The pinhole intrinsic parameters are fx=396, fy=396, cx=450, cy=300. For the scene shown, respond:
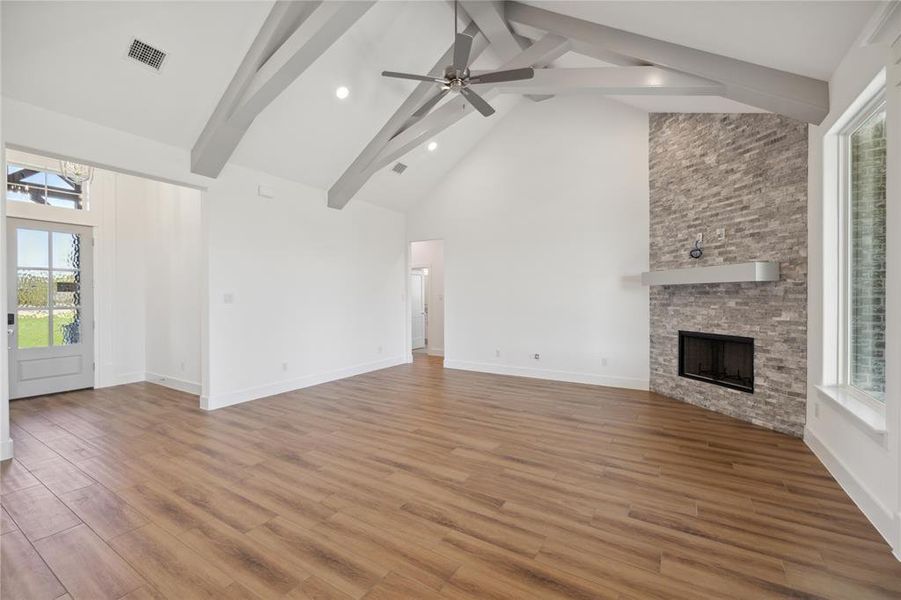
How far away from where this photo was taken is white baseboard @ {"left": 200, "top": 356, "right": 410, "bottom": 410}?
15.7 ft

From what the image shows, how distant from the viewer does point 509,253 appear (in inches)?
262

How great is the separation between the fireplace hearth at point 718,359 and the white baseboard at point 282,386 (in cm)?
478

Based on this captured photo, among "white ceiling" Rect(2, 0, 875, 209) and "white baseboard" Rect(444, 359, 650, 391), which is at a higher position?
"white ceiling" Rect(2, 0, 875, 209)

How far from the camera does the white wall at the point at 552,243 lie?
Result: 5.64m

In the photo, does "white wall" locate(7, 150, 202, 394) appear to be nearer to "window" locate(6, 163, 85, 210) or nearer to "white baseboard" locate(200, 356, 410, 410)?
"window" locate(6, 163, 85, 210)

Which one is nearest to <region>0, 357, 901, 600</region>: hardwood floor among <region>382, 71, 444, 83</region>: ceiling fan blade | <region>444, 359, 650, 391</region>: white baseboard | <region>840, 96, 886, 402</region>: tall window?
<region>840, 96, 886, 402</region>: tall window

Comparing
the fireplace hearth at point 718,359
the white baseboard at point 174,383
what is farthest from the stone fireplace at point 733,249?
the white baseboard at point 174,383

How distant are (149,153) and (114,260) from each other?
2.88 meters

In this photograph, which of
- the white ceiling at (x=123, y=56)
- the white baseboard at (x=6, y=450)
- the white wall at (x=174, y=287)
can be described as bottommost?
the white baseboard at (x=6, y=450)

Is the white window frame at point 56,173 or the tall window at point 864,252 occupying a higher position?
the white window frame at point 56,173

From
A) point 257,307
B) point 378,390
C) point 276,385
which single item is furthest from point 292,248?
point 378,390

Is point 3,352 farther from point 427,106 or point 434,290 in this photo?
point 434,290

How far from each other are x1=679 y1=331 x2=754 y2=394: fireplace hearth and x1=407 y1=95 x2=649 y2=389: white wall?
618 mm

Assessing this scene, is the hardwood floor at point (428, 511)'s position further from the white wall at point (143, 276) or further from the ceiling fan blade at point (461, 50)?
the ceiling fan blade at point (461, 50)
